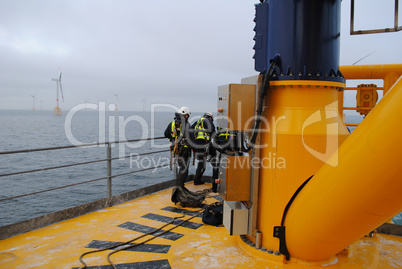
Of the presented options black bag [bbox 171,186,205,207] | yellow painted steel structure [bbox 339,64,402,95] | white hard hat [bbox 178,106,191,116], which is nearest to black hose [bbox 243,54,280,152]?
black bag [bbox 171,186,205,207]

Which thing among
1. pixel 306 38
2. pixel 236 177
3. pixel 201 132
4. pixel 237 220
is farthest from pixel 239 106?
pixel 201 132

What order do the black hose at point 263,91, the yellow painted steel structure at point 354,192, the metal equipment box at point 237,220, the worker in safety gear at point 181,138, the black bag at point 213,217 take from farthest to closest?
1. the worker in safety gear at point 181,138
2. the black bag at point 213,217
3. the metal equipment box at point 237,220
4. the black hose at point 263,91
5. the yellow painted steel structure at point 354,192

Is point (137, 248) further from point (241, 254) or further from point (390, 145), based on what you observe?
point (390, 145)

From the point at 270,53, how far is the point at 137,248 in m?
3.16

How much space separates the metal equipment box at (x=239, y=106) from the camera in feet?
13.0

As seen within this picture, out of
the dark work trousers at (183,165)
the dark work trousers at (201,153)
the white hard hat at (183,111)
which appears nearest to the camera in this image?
the dark work trousers at (183,165)

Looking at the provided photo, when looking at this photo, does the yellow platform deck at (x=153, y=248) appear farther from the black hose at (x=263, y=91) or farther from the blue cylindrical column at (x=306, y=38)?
the blue cylindrical column at (x=306, y=38)

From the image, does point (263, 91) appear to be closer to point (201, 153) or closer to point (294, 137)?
point (294, 137)

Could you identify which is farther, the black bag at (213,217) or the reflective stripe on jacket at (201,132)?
the reflective stripe on jacket at (201,132)

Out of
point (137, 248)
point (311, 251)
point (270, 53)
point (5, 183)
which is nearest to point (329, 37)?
point (270, 53)

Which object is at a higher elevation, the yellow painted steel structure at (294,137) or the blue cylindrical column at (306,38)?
the blue cylindrical column at (306,38)

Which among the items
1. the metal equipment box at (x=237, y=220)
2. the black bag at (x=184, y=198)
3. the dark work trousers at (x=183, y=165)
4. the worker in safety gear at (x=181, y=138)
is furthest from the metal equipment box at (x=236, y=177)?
the worker in safety gear at (x=181, y=138)

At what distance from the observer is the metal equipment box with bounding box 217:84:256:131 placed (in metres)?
3.95

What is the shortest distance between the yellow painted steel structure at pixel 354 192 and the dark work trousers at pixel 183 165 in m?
3.31
